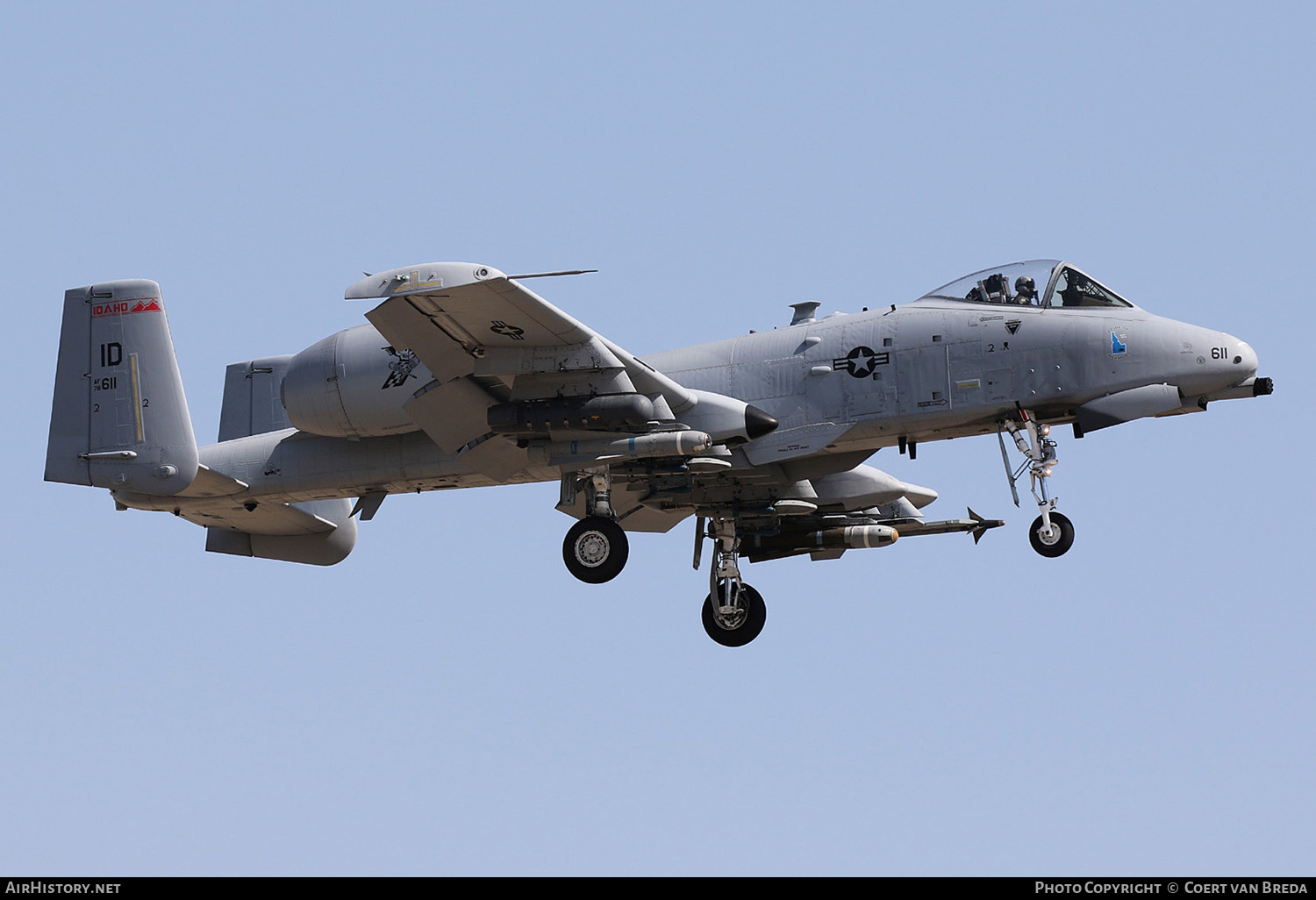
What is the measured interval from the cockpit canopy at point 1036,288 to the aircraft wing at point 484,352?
3.87 metres

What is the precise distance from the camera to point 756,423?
21.9m

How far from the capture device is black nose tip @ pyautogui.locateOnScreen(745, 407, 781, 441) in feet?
71.9

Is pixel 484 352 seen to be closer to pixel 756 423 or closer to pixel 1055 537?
pixel 756 423

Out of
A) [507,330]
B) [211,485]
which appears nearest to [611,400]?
[507,330]

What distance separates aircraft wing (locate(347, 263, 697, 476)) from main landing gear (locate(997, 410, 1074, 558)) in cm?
407

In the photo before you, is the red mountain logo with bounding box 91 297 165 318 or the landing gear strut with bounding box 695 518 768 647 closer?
the red mountain logo with bounding box 91 297 165 318

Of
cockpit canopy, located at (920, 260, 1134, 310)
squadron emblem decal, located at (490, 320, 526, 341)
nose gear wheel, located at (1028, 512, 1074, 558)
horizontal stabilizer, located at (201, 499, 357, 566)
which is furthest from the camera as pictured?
horizontal stabilizer, located at (201, 499, 357, 566)

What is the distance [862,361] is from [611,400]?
3.26m

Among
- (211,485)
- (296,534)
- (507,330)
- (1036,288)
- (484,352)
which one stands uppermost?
(1036,288)

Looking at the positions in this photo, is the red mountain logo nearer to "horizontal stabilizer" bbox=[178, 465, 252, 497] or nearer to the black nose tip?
"horizontal stabilizer" bbox=[178, 465, 252, 497]

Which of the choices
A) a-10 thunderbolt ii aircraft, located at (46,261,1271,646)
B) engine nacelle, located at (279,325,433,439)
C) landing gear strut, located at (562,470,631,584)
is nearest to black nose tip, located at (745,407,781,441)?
a-10 thunderbolt ii aircraft, located at (46,261,1271,646)

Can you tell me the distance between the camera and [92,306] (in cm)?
2441
